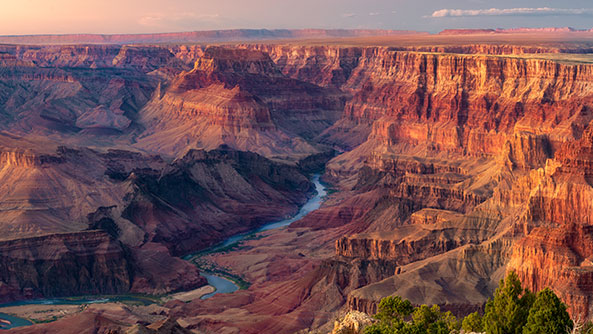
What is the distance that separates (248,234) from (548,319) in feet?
327

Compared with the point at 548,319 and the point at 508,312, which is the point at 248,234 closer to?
the point at 508,312

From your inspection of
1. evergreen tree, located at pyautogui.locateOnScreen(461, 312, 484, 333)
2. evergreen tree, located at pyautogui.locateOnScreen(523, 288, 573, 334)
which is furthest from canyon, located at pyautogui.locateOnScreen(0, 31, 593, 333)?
evergreen tree, located at pyautogui.locateOnScreen(461, 312, 484, 333)

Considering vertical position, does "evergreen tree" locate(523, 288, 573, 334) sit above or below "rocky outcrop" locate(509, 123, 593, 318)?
above

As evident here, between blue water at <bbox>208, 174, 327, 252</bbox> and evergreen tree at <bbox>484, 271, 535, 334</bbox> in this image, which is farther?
blue water at <bbox>208, 174, 327, 252</bbox>

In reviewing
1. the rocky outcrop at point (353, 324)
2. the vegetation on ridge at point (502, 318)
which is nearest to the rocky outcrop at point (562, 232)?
the vegetation on ridge at point (502, 318)

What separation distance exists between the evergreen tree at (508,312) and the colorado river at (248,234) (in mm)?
58116

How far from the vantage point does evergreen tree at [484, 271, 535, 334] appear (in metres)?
53.8

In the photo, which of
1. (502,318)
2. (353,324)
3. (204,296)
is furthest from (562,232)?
(204,296)

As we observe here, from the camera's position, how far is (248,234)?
14762cm

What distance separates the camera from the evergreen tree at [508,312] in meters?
53.8

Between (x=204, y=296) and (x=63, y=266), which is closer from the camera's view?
(x=204, y=296)

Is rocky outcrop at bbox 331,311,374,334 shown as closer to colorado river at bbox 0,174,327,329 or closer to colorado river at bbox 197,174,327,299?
colorado river at bbox 0,174,327,329

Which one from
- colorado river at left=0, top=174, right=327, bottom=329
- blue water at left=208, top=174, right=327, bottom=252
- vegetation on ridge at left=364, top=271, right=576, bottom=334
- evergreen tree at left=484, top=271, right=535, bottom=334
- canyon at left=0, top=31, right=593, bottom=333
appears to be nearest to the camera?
vegetation on ridge at left=364, top=271, right=576, bottom=334

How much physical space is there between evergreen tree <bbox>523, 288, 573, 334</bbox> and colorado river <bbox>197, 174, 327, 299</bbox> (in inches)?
2464
